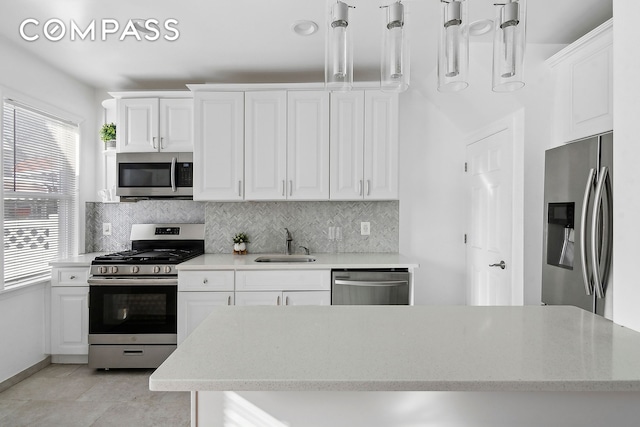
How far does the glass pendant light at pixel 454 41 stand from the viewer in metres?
1.00

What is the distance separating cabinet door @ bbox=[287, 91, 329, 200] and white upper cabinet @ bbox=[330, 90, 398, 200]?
0.08 m

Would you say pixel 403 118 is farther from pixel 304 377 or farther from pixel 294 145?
pixel 304 377

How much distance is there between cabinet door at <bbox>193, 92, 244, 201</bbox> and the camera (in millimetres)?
3283

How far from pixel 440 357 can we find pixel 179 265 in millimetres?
2438

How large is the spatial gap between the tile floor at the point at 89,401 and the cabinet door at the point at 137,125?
1950 mm

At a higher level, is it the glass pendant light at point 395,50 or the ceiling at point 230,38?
the ceiling at point 230,38

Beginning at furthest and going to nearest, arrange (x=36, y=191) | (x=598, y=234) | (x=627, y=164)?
(x=36, y=191)
(x=598, y=234)
(x=627, y=164)

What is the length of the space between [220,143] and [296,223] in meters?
1.02

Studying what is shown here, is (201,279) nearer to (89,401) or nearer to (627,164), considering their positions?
(89,401)

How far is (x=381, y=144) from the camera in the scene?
3.24 m

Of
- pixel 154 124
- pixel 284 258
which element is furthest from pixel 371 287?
pixel 154 124

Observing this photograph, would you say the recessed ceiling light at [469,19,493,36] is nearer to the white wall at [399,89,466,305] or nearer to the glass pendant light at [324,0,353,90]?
the white wall at [399,89,466,305]

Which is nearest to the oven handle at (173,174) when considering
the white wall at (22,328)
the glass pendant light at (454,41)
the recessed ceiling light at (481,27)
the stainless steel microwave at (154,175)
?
the stainless steel microwave at (154,175)

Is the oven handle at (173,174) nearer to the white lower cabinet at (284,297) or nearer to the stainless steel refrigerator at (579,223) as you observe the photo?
the white lower cabinet at (284,297)
